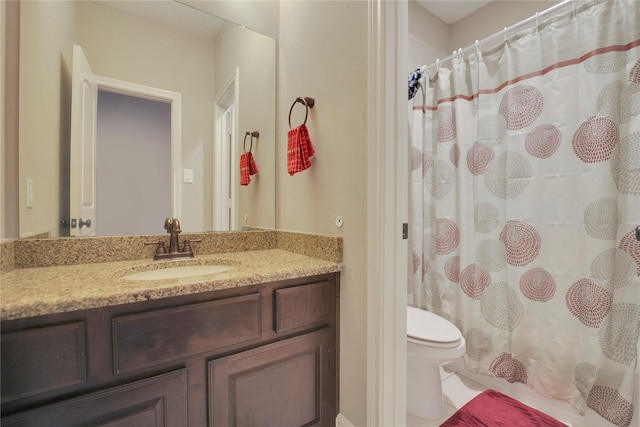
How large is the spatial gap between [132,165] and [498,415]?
211 centimetres

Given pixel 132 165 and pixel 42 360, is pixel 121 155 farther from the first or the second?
pixel 42 360

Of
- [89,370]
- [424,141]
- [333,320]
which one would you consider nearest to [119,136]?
[89,370]

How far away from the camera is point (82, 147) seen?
112 cm

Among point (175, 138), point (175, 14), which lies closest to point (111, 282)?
point (175, 138)

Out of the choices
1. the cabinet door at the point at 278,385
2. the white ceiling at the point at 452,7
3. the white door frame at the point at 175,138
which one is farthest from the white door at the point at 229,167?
the white ceiling at the point at 452,7

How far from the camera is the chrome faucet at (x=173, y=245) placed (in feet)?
3.92

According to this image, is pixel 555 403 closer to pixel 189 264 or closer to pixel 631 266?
pixel 631 266

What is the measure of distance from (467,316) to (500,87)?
1.37 metres

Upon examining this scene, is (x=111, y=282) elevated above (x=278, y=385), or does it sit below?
above

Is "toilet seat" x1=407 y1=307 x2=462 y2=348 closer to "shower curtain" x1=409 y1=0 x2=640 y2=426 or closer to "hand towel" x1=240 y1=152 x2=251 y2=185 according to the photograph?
"shower curtain" x1=409 y1=0 x2=640 y2=426

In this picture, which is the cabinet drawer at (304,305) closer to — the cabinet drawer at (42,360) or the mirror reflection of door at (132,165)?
the cabinet drawer at (42,360)

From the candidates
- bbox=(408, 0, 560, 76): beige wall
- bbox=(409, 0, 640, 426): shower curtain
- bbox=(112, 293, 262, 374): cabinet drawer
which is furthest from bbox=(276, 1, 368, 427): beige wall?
bbox=(408, 0, 560, 76): beige wall

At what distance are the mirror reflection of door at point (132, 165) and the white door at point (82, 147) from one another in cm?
2

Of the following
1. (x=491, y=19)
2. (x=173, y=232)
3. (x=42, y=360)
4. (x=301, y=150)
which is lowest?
(x=42, y=360)
